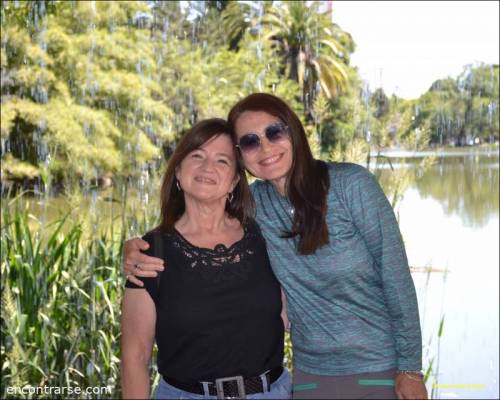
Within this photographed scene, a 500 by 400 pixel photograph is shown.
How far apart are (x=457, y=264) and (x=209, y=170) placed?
2240 cm

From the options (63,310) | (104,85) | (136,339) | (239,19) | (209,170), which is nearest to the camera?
(136,339)

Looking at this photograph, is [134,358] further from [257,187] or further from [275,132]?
[275,132]

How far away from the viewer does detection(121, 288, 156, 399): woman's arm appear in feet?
6.23

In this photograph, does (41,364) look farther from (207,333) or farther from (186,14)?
(186,14)

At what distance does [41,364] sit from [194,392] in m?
2.01

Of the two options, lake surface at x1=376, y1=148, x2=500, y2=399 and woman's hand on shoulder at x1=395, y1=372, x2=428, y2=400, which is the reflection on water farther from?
woman's hand on shoulder at x1=395, y1=372, x2=428, y2=400

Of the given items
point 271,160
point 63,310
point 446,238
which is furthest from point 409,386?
point 446,238

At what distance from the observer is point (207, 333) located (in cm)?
189

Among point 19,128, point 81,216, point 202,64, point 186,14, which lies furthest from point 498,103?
point 81,216

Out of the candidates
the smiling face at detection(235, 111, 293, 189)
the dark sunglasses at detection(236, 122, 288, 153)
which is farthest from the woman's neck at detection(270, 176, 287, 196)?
the dark sunglasses at detection(236, 122, 288, 153)

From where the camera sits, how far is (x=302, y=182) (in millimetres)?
1897

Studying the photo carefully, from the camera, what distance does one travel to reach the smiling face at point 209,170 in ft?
6.62

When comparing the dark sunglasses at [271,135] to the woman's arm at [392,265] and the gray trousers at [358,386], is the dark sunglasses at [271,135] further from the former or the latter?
the gray trousers at [358,386]

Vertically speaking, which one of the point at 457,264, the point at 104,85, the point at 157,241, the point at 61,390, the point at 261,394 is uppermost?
the point at 104,85
